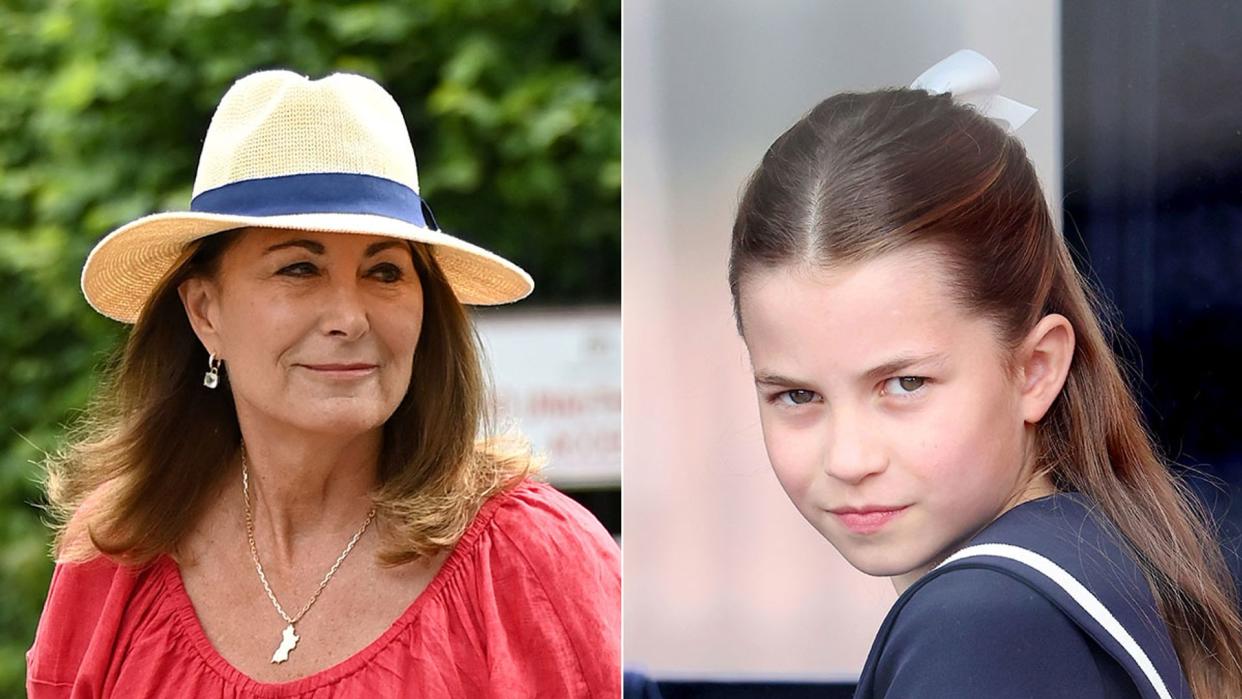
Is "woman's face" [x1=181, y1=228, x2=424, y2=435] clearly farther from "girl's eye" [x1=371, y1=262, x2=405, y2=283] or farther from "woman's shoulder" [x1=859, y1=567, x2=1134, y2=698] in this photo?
"woman's shoulder" [x1=859, y1=567, x2=1134, y2=698]

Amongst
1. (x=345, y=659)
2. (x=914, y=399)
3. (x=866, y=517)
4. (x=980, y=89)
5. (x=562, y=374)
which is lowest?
(x=345, y=659)

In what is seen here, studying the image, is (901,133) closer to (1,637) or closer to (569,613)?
(569,613)

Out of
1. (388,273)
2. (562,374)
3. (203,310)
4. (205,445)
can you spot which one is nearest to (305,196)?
(388,273)

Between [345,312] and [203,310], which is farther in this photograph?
[203,310]

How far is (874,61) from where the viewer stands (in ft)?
4.17

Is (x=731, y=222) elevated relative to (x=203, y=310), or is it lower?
elevated

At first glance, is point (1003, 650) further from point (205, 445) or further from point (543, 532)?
point (205, 445)

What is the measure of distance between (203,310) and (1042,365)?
3.68ft

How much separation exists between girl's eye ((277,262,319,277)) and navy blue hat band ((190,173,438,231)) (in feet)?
0.23

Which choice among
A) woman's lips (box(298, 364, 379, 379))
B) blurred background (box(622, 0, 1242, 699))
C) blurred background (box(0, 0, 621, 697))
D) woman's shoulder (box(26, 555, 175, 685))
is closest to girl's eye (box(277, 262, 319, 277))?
woman's lips (box(298, 364, 379, 379))

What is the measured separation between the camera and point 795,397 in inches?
50.1

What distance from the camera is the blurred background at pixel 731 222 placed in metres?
1.26

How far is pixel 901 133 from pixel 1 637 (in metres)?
3.24

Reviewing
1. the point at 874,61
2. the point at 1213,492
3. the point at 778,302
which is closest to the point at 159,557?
the point at 778,302
